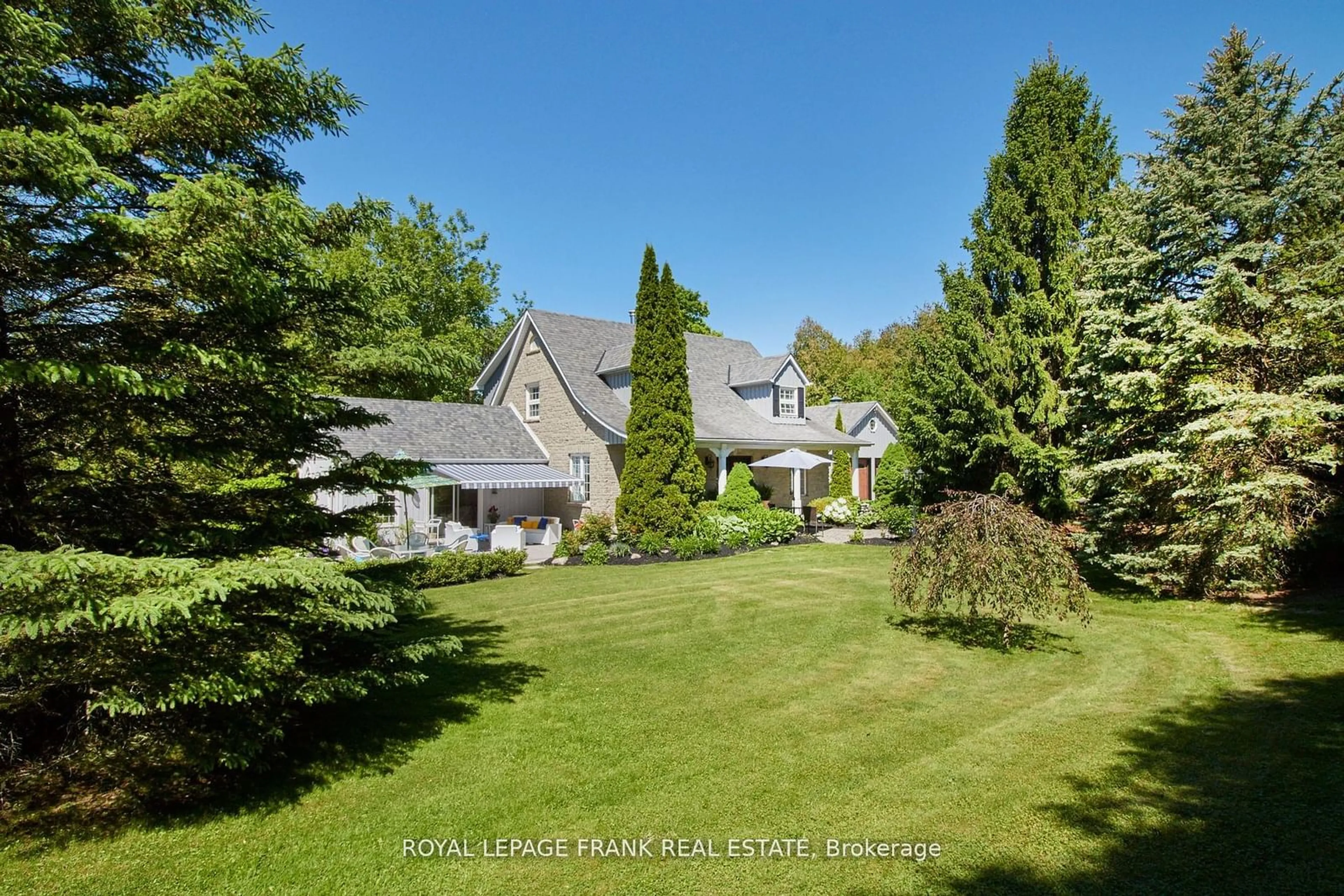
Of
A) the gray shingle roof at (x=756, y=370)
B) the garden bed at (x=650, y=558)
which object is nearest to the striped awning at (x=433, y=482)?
the garden bed at (x=650, y=558)

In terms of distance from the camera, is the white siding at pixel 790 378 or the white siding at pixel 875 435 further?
the white siding at pixel 875 435

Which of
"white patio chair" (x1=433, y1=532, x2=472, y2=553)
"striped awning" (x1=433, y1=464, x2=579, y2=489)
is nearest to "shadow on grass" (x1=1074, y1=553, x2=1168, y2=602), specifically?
"white patio chair" (x1=433, y1=532, x2=472, y2=553)

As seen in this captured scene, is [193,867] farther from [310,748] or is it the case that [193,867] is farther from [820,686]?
[820,686]

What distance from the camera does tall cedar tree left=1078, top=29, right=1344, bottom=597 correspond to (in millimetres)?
12375

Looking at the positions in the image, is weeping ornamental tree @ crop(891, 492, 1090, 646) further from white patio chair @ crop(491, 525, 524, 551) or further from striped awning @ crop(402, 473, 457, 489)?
striped awning @ crop(402, 473, 457, 489)

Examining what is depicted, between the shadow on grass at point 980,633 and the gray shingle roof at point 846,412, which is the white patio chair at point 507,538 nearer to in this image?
→ the shadow on grass at point 980,633

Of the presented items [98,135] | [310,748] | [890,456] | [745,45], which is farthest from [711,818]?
[890,456]

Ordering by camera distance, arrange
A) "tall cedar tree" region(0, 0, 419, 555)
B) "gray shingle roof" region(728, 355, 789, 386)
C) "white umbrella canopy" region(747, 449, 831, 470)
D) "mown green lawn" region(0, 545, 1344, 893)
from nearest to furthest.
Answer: "mown green lawn" region(0, 545, 1344, 893) → "tall cedar tree" region(0, 0, 419, 555) → "white umbrella canopy" region(747, 449, 831, 470) → "gray shingle roof" region(728, 355, 789, 386)

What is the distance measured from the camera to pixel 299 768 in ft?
21.7

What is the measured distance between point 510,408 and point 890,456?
19132mm

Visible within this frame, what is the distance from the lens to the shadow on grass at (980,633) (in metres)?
10.5

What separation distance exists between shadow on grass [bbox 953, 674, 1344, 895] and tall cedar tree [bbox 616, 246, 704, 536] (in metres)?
16.5

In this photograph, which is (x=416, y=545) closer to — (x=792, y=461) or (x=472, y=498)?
(x=472, y=498)

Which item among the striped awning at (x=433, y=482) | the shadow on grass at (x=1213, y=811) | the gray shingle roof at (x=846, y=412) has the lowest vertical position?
the shadow on grass at (x=1213, y=811)
